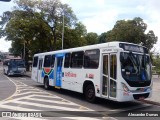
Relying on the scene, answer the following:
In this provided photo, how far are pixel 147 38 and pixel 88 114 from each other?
4866 centimetres

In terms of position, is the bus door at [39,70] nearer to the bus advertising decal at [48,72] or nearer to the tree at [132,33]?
the bus advertising decal at [48,72]

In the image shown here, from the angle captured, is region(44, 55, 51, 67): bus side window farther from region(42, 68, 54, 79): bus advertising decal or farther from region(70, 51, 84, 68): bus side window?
region(70, 51, 84, 68): bus side window

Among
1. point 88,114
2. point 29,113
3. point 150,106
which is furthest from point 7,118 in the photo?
point 150,106

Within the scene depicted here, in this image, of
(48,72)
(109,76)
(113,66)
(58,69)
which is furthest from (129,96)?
(48,72)

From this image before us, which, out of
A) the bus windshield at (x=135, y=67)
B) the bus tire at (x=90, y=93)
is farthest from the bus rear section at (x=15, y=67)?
the bus windshield at (x=135, y=67)

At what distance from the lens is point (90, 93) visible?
1277 cm

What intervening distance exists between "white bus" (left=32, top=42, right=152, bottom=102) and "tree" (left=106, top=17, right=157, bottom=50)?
1542 inches

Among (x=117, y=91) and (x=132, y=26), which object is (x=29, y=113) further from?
(x=132, y=26)

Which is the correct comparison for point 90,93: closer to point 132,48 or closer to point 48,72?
point 132,48

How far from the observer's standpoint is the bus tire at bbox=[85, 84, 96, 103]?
41.0 ft

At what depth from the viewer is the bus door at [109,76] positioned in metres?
11.1

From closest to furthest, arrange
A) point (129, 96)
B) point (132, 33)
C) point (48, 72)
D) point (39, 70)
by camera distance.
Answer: point (129, 96)
point (48, 72)
point (39, 70)
point (132, 33)

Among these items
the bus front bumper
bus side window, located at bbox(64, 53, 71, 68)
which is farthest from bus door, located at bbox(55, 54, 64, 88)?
the bus front bumper

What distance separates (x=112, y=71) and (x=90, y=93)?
2.14 m
